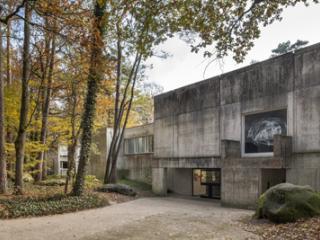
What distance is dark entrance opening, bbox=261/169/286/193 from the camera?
12873 millimetres

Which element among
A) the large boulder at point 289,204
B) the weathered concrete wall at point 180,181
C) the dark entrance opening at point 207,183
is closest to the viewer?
the large boulder at point 289,204

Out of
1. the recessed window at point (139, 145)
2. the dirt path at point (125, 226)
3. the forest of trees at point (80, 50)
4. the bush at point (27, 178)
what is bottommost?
the dirt path at point (125, 226)

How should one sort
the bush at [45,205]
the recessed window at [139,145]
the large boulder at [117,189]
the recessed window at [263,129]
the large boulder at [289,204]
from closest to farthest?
the large boulder at [289,204] < the bush at [45,205] < the recessed window at [263,129] < the large boulder at [117,189] < the recessed window at [139,145]

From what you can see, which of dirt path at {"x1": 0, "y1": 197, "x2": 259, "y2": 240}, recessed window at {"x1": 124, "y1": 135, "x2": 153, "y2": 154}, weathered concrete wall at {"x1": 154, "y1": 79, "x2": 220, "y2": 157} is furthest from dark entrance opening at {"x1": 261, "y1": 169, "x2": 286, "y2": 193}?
recessed window at {"x1": 124, "y1": 135, "x2": 153, "y2": 154}

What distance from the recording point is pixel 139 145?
23.7 metres

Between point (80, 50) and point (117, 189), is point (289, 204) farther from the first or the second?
point (117, 189)

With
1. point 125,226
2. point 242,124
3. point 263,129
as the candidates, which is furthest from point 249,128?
point 125,226

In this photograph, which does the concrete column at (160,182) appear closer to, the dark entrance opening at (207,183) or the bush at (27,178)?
the dark entrance opening at (207,183)

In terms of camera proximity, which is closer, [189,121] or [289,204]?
[289,204]

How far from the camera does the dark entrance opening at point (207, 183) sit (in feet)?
59.8

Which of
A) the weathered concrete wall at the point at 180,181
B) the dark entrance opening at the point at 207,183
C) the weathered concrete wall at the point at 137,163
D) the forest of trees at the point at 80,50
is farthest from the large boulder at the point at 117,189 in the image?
the weathered concrete wall at the point at 137,163

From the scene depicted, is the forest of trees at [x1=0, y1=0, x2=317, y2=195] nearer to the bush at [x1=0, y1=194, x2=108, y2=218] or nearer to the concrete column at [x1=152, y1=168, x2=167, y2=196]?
the bush at [x1=0, y1=194, x2=108, y2=218]

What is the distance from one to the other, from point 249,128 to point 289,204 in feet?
18.5

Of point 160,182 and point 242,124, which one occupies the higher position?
point 242,124
